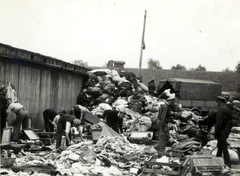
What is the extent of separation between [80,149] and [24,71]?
593 cm

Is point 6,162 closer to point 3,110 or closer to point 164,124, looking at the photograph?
point 3,110

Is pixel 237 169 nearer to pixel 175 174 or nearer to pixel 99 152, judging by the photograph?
pixel 175 174

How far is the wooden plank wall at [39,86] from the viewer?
12.4m

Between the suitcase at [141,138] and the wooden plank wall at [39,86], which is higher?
the wooden plank wall at [39,86]

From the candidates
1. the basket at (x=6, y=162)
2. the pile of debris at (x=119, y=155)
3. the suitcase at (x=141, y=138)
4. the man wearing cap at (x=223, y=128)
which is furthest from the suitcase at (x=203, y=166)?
the suitcase at (x=141, y=138)

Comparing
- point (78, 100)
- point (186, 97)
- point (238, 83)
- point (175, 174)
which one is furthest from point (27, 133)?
point (238, 83)

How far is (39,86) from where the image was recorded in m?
14.4

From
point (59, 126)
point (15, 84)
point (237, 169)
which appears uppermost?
point (15, 84)

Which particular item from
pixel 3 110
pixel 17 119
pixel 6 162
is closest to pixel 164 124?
pixel 6 162

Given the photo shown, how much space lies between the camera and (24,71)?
13.1m

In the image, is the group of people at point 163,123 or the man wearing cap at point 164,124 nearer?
the group of people at point 163,123

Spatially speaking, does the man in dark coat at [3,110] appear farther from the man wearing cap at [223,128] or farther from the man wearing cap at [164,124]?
the man wearing cap at [223,128]

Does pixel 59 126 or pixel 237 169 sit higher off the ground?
pixel 59 126

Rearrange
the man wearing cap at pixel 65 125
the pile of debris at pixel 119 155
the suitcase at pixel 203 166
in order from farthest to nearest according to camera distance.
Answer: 1. the man wearing cap at pixel 65 125
2. the pile of debris at pixel 119 155
3. the suitcase at pixel 203 166
